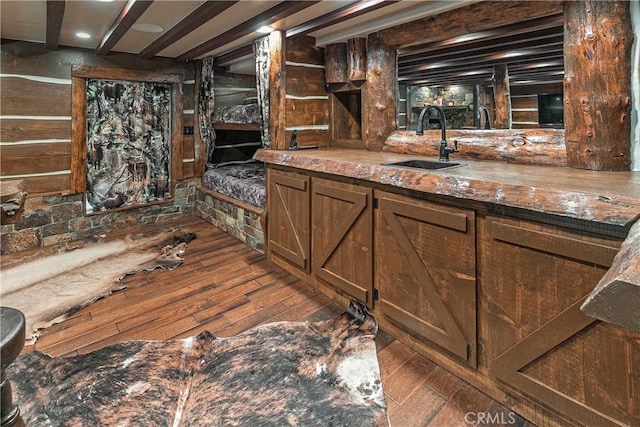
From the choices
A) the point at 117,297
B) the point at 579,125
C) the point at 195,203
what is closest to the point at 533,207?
the point at 579,125

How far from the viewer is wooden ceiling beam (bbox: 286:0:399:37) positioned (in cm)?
262

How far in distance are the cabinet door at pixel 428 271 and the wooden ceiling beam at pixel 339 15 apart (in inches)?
59.6

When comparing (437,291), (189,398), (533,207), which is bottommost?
(189,398)

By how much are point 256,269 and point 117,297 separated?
117 cm

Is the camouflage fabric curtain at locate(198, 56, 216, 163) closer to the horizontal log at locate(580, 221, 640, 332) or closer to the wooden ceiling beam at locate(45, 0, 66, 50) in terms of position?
the wooden ceiling beam at locate(45, 0, 66, 50)

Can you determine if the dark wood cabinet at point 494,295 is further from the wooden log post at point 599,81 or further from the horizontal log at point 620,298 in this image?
the wooden log post at point 599,81

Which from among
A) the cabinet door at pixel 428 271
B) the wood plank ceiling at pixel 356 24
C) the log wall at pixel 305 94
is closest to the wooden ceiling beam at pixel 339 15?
the wood plank ceiling at pixel 356 24

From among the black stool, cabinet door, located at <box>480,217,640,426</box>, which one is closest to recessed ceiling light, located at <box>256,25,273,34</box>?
cabinet door, located at <box>480,217,640,426</box>

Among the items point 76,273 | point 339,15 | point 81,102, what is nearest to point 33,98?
point 81,102

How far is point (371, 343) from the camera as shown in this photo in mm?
2166

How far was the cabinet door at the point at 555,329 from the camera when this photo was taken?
1.29 metres

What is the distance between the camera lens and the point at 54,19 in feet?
9.18

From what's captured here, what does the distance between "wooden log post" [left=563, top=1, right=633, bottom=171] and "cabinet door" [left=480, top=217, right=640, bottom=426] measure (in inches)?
35.5

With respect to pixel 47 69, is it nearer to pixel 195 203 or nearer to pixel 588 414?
pixel 195 203
